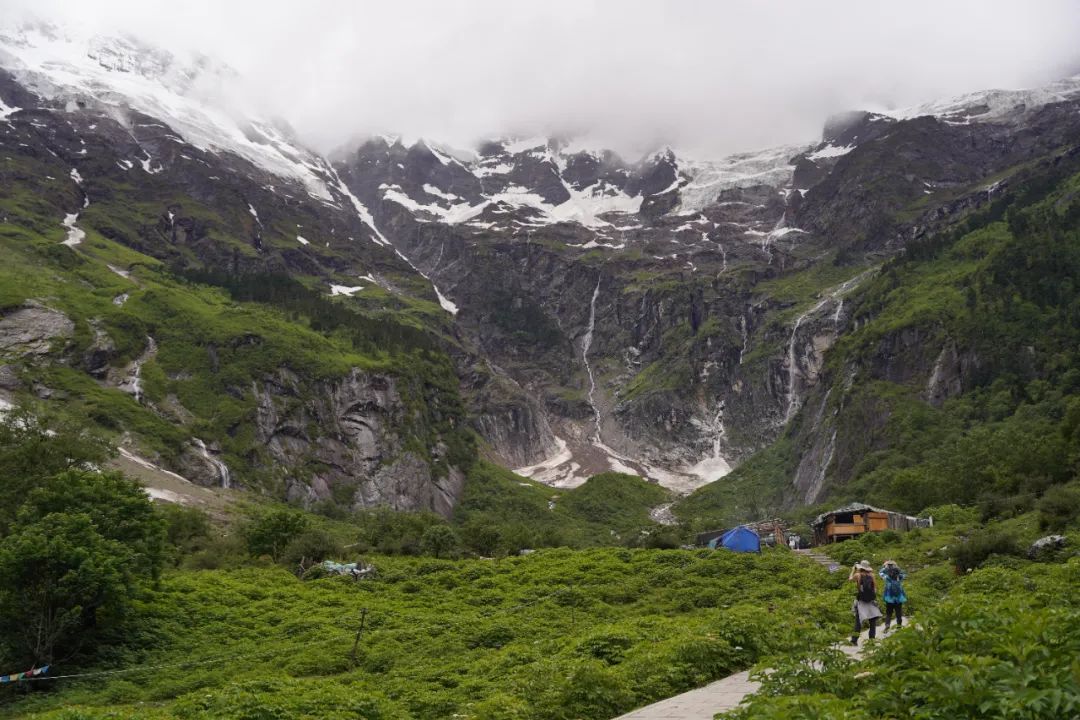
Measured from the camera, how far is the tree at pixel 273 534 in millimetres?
58938

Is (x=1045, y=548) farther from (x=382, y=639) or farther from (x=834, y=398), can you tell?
(x=834, y=398)

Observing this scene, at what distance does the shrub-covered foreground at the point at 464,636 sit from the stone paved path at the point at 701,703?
32.5 inches

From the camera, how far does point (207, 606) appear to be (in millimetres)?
37938

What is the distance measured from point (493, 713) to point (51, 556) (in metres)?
20.8

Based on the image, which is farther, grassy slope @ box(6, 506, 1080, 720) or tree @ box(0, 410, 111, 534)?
tree @ box(0, 410, 111, 534)

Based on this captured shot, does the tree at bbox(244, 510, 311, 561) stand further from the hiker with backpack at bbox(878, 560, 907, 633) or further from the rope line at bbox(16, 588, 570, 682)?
the hiker with backpack at bbox(878, 560, 907, 633)

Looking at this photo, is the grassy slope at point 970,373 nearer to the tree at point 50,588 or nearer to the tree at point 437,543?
the tree at point 437,543

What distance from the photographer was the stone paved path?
14.5 m

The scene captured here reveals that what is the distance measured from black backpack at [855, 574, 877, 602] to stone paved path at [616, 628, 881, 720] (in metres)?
2.25

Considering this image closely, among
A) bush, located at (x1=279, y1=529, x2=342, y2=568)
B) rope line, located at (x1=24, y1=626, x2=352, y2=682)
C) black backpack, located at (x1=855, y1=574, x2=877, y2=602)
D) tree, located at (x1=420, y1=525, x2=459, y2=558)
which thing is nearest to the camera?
black backpack, located at (x1=855, y1=574, x2=877, y2=602)

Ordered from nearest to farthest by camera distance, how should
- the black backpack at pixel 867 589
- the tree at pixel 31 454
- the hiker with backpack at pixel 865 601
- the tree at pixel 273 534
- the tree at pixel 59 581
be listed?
1. the hiker with backpack at pixel 865 601
2. the black backpack at pixel 867 589
3. the tree at pixel 59 581
4. the tree at pixel 31 454
5. the tree at pixel 273 534

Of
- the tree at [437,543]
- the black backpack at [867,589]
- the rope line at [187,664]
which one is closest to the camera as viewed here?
the black backpack at [867,589]

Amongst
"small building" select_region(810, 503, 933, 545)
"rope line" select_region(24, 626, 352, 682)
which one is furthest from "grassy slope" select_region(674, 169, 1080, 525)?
"rope line" select_region(24, 626, 352, 682)

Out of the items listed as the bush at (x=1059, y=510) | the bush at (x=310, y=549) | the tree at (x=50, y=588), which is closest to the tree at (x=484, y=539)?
the bush at (x=310, y=549)
